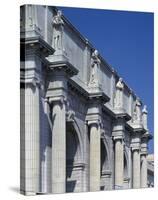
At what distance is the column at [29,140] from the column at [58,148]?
135 cm

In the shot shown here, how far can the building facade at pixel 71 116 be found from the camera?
12594mm

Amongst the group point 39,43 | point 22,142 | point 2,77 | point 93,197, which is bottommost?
point 93,197

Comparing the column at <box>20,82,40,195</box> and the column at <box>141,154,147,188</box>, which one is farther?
the column at <box>141,154,147,188</box>

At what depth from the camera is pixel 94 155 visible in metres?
16.6

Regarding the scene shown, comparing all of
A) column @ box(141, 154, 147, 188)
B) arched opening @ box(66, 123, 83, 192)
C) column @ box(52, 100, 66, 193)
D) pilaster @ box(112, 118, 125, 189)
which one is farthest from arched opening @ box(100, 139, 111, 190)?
column @ box(52, 100, 66, 193)

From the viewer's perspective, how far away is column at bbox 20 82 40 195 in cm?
1194

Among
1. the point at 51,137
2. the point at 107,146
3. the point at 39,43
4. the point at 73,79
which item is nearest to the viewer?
the point at 39,43

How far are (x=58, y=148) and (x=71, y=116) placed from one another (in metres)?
1.56

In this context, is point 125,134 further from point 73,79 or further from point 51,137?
point 51,137

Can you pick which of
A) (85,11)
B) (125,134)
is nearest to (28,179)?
(85,11)

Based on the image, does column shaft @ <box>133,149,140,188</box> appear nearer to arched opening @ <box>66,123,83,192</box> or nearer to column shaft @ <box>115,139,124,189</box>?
column shaft @ <box>115,139,124,189</box>

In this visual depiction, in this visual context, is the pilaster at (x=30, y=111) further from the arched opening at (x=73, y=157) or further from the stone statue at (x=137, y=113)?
the stone statue at (x=137, y=113)

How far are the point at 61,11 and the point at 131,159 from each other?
5.57 metres

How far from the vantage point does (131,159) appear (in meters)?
17.9
